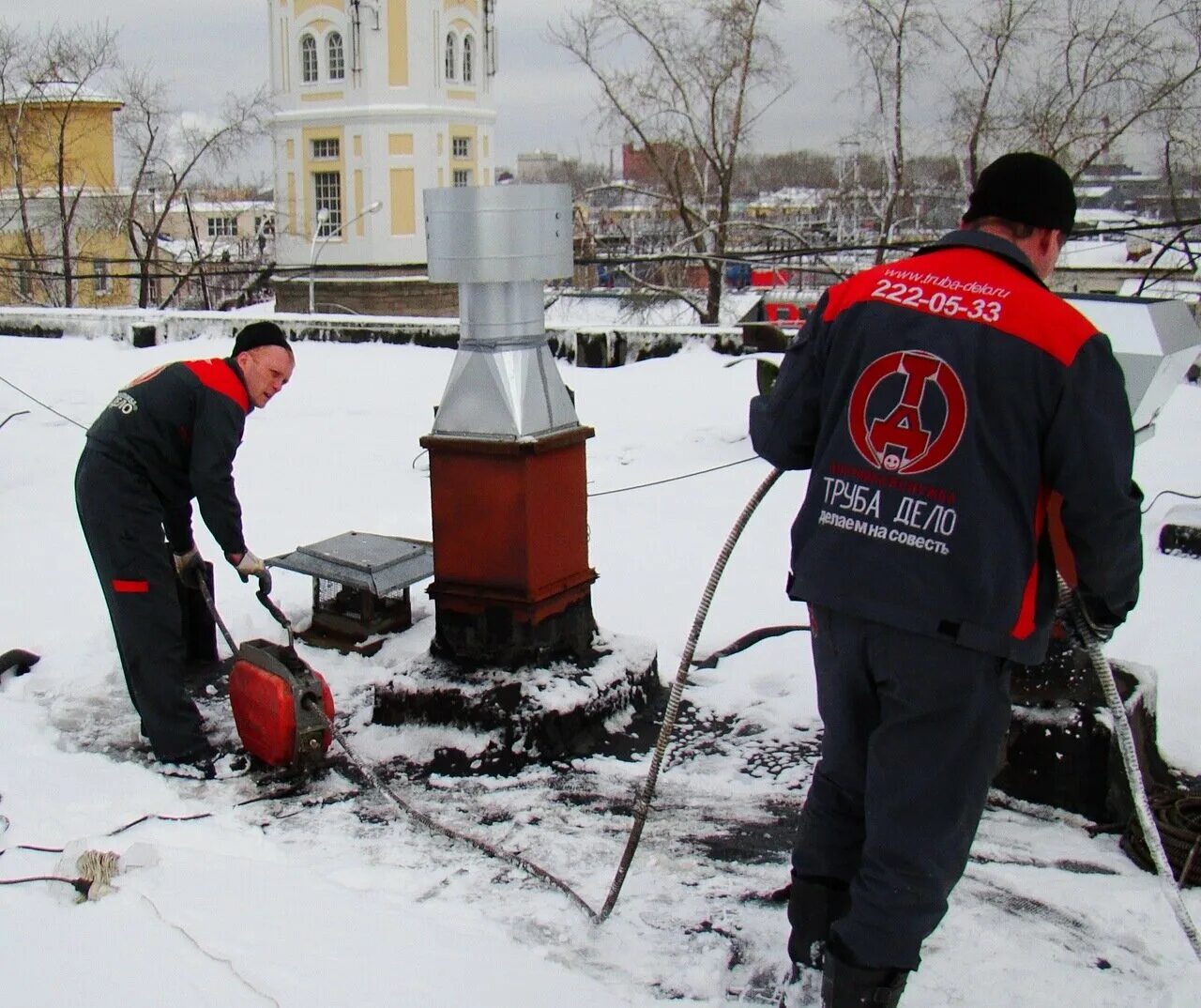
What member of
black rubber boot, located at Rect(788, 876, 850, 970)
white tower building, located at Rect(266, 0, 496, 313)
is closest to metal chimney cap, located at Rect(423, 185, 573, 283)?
black rubber boot, located at Rect(788, 876, 850, 970)

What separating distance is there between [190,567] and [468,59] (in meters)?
33.7

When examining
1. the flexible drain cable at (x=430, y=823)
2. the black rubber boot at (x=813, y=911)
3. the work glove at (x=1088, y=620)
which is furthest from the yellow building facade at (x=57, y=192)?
the work glove at (x=1088, y=620)

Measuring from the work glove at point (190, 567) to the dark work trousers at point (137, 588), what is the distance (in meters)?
0.54

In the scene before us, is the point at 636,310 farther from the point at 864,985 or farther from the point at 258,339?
the point at 864,985

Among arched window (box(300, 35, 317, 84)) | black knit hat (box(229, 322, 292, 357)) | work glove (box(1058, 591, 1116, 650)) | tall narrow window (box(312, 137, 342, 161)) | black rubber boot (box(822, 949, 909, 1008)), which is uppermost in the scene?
arched window (box(300, 35, 317, 84))

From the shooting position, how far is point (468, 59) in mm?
35562

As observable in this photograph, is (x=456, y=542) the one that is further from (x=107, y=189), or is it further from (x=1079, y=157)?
(x=107, y=189)

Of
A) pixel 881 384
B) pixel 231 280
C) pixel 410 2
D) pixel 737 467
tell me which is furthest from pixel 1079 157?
pixel 231 280

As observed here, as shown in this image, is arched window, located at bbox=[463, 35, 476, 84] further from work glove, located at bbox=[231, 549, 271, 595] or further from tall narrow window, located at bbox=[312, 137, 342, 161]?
work glove, located at bbox=[231, 549, 271, 595]

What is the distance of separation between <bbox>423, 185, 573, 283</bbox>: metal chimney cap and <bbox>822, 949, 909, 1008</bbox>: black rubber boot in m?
2.59

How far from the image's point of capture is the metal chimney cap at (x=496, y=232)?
4.24m

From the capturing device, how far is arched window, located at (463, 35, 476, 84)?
35.3m

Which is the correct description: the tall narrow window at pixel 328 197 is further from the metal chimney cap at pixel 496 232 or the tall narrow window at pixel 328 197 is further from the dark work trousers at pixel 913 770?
the dark work trousers at pixel 913 770

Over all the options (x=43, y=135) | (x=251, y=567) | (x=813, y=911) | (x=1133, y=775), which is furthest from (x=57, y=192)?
(x=1133, y=775)
